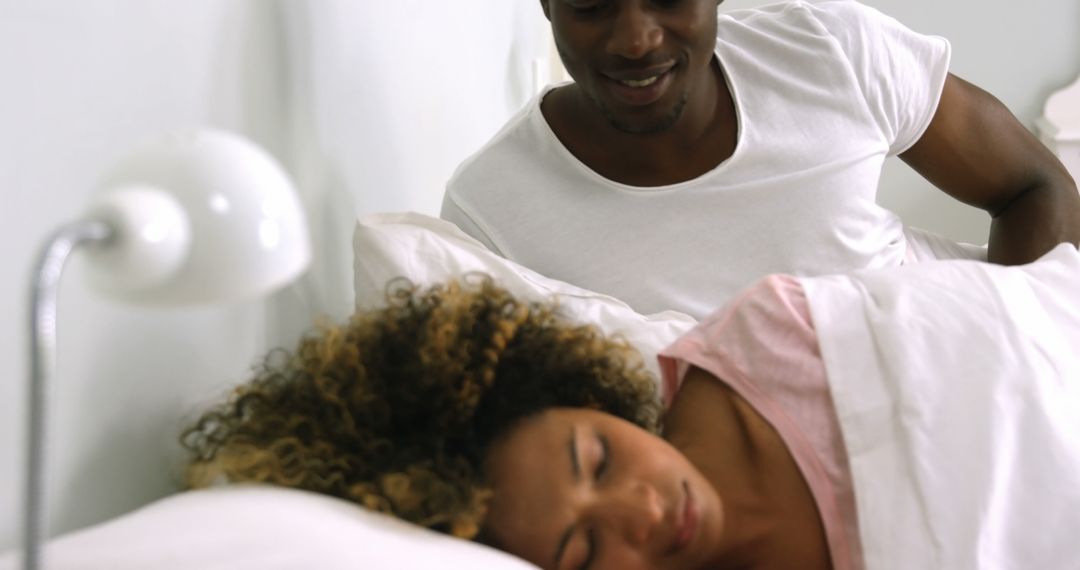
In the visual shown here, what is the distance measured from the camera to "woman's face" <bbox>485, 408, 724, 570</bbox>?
88 cm

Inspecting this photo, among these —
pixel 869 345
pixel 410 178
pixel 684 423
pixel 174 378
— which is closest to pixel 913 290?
pixel 869 345

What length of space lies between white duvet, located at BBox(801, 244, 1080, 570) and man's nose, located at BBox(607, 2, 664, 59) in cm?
37

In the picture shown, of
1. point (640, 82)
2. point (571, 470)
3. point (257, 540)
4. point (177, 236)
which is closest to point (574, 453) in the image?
point (571, 470)

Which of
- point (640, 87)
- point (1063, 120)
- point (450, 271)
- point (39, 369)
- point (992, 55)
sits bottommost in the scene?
point (1063, 120)

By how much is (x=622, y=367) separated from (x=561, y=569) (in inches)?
10.7

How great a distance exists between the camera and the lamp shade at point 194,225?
43 cm

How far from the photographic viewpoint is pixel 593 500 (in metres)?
0.88

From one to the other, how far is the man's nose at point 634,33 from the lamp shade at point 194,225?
87cm

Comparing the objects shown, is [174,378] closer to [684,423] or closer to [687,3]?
[684,423]

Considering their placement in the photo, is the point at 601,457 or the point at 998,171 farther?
the point at 998,171

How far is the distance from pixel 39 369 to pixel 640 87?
3.49 ft

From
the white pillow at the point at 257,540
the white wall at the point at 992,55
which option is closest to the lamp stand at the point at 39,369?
the white pillow at the point at 257,540

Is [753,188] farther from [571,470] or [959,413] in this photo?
[571,470]

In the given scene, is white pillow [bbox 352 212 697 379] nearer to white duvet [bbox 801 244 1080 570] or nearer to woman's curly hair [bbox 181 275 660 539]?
woman's curly hair [bbox 181 275 660 539]
